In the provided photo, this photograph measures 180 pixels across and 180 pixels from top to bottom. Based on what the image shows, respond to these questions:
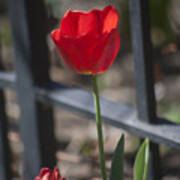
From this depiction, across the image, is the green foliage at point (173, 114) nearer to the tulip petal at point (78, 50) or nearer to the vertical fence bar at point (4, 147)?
the vertical fence bar at point (4, 147)

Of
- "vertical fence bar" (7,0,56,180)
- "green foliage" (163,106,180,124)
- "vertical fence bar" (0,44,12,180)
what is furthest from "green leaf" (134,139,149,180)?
"green foliage" (163,106,180,124)

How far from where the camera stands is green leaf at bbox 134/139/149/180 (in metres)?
0.91

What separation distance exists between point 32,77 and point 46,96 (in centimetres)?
6

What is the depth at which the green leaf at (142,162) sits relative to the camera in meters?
0.91

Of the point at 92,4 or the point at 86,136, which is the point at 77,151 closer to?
the point at 86,136

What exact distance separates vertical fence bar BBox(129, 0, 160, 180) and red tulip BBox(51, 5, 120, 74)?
18cm

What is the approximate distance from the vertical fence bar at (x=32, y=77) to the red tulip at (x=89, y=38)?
0.46 meters

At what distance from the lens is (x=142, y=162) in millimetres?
920

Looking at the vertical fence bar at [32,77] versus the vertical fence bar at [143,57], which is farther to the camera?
the vertical fence bar at [32,77]

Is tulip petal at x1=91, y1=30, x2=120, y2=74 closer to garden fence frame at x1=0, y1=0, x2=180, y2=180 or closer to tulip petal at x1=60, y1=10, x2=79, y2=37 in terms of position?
tulip petal at x1=60, y1=10, x2=79, y2=37

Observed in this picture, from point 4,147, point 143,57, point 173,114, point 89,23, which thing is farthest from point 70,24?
point 173,114

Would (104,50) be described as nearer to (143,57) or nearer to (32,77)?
(143,57)

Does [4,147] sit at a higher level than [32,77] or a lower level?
lower

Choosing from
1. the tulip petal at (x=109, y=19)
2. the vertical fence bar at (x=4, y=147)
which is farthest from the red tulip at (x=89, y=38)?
the vertical fence bar at (x=4, y=147)
